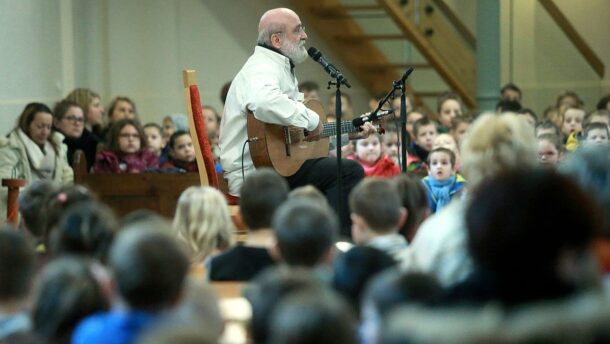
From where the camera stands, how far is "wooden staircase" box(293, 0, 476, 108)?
12.1 m

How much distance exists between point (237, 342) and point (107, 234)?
60cm

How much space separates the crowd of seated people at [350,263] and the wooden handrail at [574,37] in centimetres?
813

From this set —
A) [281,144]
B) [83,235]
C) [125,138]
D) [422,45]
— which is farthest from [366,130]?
[422,45]

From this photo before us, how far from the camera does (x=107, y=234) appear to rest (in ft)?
11.9

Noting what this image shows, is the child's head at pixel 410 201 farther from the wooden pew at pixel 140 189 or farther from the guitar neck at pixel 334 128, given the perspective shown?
the wooden pew at pixel 140 189

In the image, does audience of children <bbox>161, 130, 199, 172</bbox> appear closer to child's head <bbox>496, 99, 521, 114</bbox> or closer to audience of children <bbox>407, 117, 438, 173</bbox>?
audience of children <bbox>407, 117, 438, 173</bbox>

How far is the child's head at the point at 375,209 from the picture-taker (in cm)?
401

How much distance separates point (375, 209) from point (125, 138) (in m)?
5.02

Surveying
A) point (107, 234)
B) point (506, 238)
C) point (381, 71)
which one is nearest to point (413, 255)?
point (107, 234)

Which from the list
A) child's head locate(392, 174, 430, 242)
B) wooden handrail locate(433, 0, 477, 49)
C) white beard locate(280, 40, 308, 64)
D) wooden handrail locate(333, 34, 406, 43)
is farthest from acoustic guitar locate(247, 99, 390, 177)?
wooden handrail locate(433, 0, 477, 49)

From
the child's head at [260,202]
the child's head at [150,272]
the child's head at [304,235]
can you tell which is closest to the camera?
the child's head at [150,272]

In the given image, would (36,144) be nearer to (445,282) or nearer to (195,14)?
(195,14)

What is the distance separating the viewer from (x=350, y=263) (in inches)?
133

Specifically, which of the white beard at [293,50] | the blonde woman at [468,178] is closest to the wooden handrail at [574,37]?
the white beard at [293,50]
